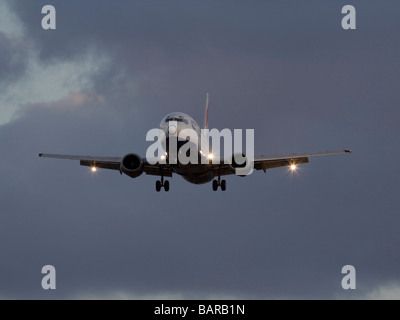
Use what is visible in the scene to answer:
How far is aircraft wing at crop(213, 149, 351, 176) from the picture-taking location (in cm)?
5555

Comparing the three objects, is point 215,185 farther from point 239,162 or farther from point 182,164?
point 182,164

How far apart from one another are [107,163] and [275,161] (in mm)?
15492

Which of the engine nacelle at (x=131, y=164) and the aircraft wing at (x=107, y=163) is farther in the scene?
the aircraft wing at (x=107, y=163)

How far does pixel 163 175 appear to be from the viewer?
5872cm

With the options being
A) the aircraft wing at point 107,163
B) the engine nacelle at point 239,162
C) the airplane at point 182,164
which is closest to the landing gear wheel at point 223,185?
the airplane at point 182,164

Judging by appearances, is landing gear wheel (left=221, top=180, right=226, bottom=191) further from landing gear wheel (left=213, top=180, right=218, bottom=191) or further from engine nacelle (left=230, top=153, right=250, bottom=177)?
engine nacelle (left=230, top=153, right=250, bottom=177)

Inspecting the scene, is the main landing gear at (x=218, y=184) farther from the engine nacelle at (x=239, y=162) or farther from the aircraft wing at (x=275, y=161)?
the engine nacelle at (x=239, y=162)

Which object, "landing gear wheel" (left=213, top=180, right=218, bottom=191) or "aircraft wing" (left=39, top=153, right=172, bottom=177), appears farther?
"landing gear wheel" (left=213, top=180, right=218, bottom=191)

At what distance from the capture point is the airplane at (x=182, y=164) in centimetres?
4966

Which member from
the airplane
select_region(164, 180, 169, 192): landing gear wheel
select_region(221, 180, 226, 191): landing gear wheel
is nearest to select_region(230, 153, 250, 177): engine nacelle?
the airplane

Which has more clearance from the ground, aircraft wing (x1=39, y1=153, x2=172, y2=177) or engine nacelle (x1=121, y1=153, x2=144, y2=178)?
aircraft wing (x1=39, y1=153, x2=172, y2=177)

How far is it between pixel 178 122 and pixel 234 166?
7.15m
